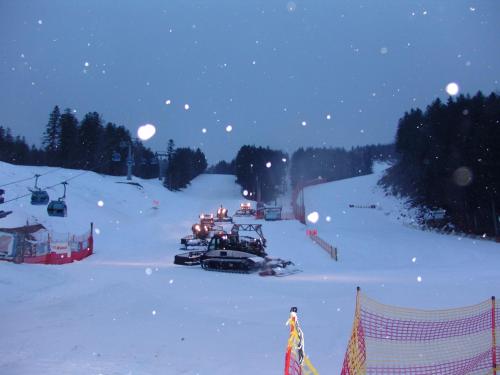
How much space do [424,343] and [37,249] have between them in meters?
21.9

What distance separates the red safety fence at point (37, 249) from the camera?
834 inches

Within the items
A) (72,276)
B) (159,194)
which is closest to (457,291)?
(72,276)

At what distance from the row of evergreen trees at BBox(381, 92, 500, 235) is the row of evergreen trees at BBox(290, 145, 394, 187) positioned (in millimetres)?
88182

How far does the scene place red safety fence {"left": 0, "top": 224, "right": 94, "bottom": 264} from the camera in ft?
69.5

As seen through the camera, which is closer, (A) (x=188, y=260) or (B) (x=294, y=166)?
(A) (x=188, y=260)

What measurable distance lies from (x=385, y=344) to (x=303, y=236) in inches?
1171

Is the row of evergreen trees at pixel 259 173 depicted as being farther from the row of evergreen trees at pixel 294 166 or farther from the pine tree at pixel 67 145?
the pine tree at pixel 67 145

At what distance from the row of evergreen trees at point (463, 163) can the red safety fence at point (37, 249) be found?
31551mm

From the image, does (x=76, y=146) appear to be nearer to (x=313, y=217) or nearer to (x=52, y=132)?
(x=52, y=132)

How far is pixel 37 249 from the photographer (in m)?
24.4

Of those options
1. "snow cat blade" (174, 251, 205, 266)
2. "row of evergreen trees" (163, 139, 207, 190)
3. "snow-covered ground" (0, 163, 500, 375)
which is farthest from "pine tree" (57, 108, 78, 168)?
"snow cat blade" (174, 251, 205, 266)

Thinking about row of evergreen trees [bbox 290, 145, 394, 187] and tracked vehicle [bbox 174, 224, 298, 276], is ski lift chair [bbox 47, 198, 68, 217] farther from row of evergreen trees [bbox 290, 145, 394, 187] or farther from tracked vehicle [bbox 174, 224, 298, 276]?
row of evergreen trees [bbox 290, 145, 394, 187]

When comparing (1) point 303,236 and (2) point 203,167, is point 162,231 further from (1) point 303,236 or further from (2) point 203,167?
(2) point 203,167

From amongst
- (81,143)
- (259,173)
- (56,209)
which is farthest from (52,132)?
(56,209)
